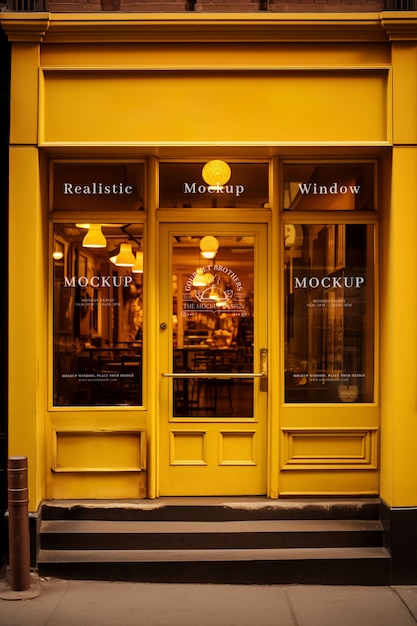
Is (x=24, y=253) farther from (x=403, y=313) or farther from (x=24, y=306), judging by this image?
(x=403, y=313)

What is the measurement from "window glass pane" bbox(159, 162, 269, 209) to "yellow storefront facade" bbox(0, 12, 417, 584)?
14mm

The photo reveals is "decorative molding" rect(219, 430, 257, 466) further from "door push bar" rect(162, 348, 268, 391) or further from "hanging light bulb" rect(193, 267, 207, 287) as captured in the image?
"hanging light bulb" rect(193, 267, 207, 287)

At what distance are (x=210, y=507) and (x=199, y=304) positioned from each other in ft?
6.38

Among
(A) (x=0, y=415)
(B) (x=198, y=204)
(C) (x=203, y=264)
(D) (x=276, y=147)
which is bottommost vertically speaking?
(A) (x=0, y=415)

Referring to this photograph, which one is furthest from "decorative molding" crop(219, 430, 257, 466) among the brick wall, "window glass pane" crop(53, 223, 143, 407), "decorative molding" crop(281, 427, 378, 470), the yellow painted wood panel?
the brick wall

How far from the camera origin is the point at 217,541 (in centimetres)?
661

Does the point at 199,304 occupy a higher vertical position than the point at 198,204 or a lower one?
lower

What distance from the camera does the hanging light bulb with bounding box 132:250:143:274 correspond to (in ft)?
23.6

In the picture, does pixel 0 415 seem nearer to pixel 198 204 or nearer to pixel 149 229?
pixel 149 229

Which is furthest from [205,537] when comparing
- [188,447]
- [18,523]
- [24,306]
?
[24,306]

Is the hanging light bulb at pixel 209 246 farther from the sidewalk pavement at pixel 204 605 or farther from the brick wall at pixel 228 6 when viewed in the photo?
the sidewalk pavement at pixel 204 605

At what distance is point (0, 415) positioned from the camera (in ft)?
22.8

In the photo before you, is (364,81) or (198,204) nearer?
(364,81)

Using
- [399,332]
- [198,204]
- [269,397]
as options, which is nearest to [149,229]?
[198,204]
